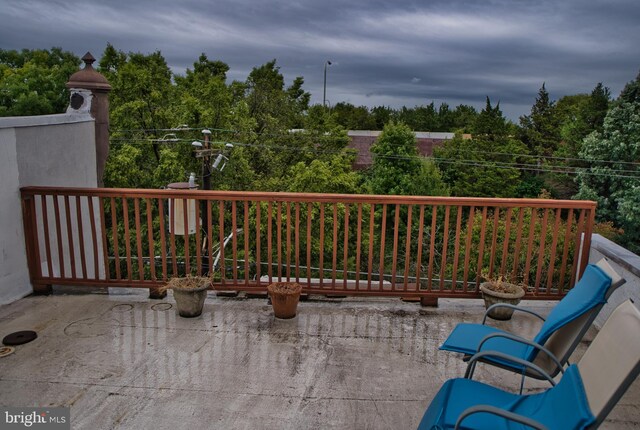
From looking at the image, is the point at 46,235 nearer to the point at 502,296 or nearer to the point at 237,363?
the point at 237,363

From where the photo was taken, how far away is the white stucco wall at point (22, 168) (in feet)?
12.4

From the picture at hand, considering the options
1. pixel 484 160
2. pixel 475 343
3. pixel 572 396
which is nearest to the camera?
pixel 572 396

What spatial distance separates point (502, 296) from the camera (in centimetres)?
356

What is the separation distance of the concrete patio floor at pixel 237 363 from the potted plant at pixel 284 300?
0.08 metres

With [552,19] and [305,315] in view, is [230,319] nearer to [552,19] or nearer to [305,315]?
[305,315]

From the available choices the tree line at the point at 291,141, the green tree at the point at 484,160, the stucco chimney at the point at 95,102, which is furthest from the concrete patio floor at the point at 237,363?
the green tree at the point at 484,160

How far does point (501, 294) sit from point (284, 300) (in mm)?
1735

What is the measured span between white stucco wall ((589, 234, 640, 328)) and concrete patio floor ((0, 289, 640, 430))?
0.55m

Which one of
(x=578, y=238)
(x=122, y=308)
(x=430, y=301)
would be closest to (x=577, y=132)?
(x=578, y=238)

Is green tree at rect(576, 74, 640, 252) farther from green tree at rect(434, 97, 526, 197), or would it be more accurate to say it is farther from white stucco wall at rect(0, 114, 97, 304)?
white stucco wall at rect(0, 114, 97, 304)

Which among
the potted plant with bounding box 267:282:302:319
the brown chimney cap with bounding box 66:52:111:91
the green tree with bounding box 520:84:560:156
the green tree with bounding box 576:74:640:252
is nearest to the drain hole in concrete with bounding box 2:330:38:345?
the potted plant with bounding box 267:282:302:319

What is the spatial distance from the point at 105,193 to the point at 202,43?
23.5 m

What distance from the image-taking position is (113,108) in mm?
19078

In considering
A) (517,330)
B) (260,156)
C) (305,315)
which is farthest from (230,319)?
(260,156)
